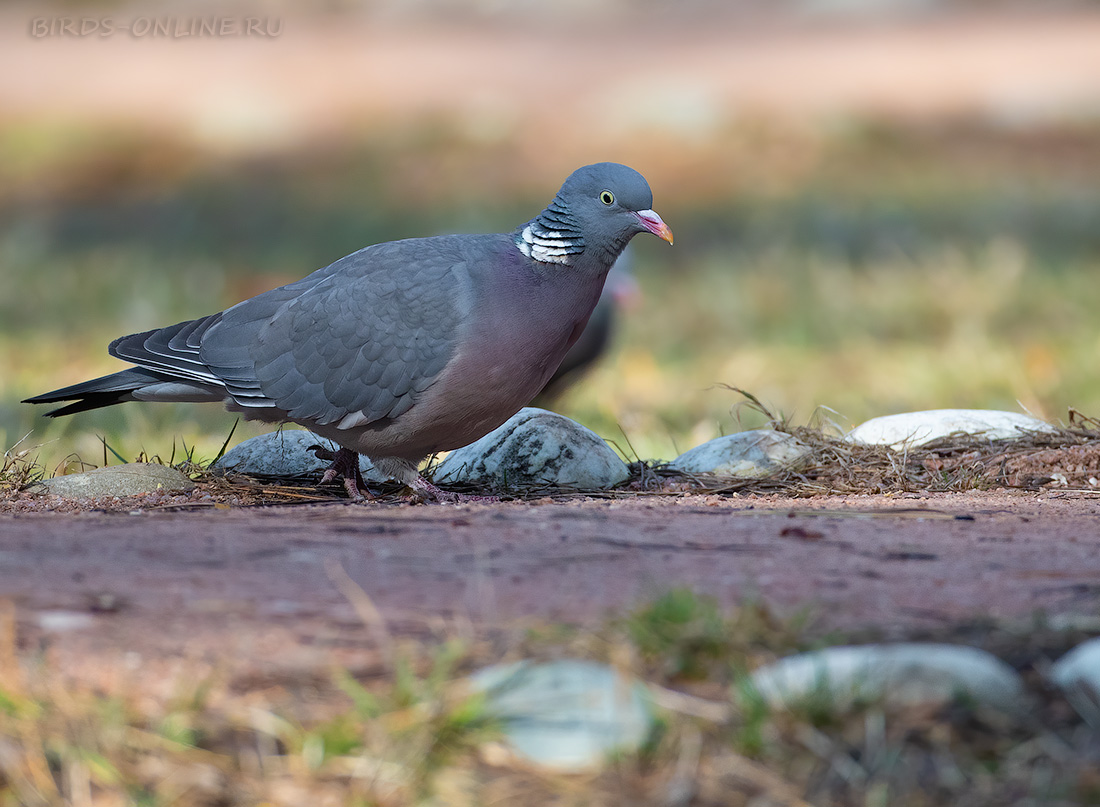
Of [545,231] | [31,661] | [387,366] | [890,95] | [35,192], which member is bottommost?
[31,661]

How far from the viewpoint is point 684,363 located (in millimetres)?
7887

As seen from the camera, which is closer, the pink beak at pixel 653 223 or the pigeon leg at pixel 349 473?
the pink beak at pixel 653 223

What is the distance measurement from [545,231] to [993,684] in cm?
202

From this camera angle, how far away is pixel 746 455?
4.08 m

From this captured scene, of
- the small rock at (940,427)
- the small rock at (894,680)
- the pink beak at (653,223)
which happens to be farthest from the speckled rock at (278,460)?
the small rock at (894,680)

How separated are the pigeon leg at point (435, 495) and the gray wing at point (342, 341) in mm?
293

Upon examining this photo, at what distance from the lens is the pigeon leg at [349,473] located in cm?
388

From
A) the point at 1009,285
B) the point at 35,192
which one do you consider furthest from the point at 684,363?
the point at 35,192

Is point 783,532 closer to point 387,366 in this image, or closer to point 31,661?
point 387,366

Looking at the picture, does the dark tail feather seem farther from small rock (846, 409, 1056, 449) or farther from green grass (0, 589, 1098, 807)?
small rock (846, 409, 1056, 449)

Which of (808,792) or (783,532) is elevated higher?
(783,532)

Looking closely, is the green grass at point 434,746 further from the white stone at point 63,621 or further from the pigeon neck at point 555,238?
the pigeon neck at point 555,238

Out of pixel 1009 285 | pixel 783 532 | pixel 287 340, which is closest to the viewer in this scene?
pixel 783 532

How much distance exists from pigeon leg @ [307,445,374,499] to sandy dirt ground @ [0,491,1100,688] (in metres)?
0.64
